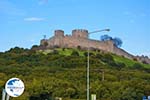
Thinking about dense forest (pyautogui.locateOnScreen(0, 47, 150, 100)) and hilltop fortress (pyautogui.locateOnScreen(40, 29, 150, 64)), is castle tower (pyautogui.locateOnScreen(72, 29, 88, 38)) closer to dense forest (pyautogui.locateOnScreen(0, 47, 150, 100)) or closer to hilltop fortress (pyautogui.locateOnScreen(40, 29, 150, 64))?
hilltop fortress (pyautogui.locateOnScreen(40, 29, 150, 64))

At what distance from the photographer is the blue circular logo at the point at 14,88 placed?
441 inches

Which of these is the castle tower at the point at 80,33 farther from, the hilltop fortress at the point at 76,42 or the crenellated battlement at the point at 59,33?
the crenellated battlement at the point at 59,33

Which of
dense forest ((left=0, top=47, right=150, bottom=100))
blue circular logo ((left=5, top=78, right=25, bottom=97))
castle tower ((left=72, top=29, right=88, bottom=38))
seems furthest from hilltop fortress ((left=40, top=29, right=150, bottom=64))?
blue circular logo ((left=5, top=78, right=25, bottom=97))

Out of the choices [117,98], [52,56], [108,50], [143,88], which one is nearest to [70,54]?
[52,56]

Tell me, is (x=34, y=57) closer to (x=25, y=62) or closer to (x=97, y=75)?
(x=25, y=62)

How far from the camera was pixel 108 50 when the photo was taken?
563ft

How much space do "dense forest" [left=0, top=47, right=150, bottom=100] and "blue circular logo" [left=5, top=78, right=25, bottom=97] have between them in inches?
1686

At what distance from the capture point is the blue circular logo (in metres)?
11.2

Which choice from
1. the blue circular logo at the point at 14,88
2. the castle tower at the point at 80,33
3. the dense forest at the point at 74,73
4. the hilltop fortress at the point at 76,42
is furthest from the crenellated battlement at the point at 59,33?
the blue circular logo at the point at 14,88

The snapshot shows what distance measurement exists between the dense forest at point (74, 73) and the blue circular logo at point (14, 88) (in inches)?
1686

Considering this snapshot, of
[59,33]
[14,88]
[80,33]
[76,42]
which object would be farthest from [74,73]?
[14,88]

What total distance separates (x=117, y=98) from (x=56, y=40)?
9983cm

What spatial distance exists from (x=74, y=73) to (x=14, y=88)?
100m

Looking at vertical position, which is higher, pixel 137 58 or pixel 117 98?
pixel 137 58
